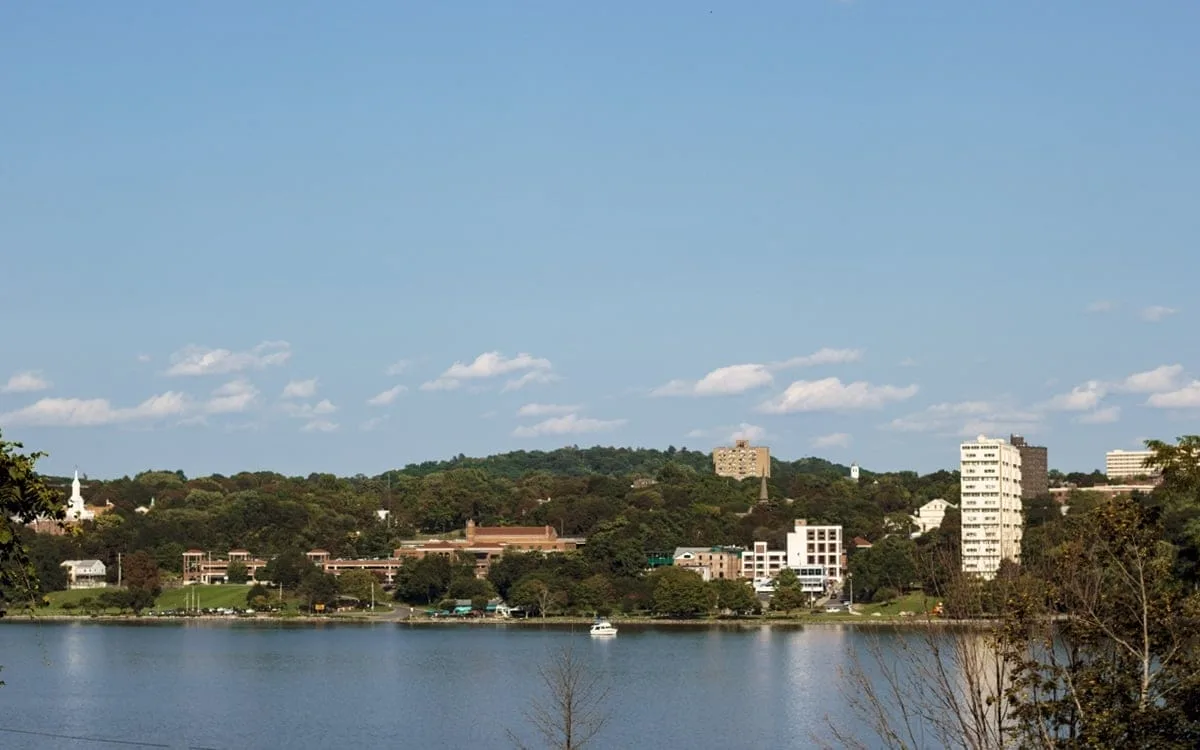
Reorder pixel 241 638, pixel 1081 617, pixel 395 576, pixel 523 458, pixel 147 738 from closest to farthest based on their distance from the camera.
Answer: pixel 1081 617, pixel 147 738, pixel 241 638, pixel 395 576, pixel 523 458

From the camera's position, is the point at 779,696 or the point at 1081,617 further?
the point at 779,696

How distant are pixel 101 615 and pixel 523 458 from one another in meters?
101

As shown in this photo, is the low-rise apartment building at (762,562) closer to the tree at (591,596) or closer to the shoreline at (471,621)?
the tree at (591,596)

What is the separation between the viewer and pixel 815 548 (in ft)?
338

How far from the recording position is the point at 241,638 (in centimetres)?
7550

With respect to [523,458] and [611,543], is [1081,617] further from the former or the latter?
[523,458]

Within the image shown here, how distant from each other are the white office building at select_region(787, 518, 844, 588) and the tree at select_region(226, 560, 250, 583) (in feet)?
105

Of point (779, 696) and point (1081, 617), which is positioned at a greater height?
point (1081, 617)

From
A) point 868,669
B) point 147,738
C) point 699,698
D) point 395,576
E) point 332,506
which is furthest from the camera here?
point 332,506

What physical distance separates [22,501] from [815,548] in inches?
3735

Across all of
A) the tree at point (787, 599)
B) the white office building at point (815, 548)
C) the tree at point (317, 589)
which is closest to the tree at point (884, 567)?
the tree at point (787, 599)

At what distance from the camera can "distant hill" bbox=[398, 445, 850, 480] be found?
183250 millimetres

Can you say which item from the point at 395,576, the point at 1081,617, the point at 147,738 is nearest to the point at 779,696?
the point at 147,738

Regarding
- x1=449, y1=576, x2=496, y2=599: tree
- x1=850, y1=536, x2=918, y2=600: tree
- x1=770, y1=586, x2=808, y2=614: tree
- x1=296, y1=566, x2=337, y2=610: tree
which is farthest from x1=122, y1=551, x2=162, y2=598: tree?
x1=850, y1=536, x2=918, y2=600: tree
